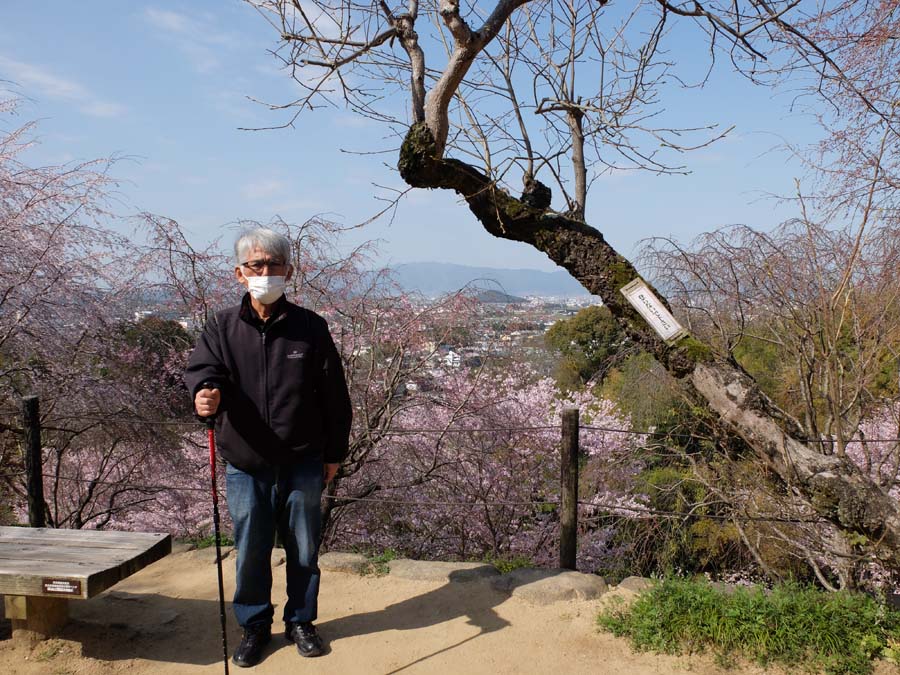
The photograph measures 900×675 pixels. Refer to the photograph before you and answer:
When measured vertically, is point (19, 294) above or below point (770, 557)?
above

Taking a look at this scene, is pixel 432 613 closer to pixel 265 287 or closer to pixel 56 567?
pixel 56 567

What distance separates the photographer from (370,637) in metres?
3.14

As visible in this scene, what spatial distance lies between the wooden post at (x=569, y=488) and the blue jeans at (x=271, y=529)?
1544 millimetres

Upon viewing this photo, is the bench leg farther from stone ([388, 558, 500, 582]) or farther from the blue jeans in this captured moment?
stone ([388, 558, 500, 582])

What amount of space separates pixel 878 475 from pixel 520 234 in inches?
118

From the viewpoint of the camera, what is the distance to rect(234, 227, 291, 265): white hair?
2.78 m

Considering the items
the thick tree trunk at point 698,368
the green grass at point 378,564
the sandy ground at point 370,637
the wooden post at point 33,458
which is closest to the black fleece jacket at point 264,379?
the sandy ground at point 370,637

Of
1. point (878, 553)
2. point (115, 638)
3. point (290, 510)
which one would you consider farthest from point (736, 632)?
point (115, 638)

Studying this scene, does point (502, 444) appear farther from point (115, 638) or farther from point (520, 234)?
point (115, 638)

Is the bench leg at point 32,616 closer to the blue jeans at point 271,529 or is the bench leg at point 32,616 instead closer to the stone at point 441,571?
the blue jeans at point 271,529

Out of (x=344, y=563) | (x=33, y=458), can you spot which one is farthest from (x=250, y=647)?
(x=33, y=458)

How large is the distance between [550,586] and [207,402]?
6.85 ft

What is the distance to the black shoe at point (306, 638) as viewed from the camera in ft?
9.54

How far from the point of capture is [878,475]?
4344 millimetres
